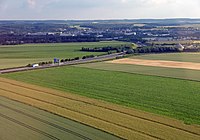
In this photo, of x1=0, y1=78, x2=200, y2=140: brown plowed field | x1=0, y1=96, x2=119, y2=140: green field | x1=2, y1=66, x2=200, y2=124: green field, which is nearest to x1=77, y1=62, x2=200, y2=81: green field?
x1=2, y1=66, x2=200, y2=124: green field

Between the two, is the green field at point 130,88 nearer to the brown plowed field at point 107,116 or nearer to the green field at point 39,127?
the brown plowed field at point 107,116

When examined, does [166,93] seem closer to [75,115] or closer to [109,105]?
[109,105]

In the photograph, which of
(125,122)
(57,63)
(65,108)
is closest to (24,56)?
(57,63)

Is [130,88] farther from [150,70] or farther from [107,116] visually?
[150,70]

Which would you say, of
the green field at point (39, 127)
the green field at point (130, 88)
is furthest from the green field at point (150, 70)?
the green field at point (39, 127)

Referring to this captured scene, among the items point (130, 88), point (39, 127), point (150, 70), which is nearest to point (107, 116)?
point (39, 127)
